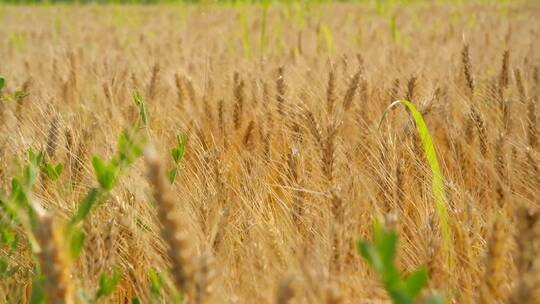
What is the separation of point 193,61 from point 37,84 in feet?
1.99

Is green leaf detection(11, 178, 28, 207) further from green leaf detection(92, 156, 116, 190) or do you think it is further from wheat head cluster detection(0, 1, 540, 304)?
green leaf detection(92, 156, 116, 190)

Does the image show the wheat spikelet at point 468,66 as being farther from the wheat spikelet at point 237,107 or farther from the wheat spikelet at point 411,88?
the wheat spikelet at point 237,107

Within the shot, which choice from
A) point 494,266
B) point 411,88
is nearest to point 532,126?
point 411,88

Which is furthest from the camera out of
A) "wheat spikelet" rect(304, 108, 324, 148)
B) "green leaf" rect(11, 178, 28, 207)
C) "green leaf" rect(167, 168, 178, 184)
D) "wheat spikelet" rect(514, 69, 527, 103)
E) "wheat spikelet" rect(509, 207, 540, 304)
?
"wheat spikelet" rect(514, 69, 527, 103)

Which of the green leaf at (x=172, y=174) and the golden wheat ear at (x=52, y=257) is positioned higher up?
the golden wheat ear at (x=52, y=257)

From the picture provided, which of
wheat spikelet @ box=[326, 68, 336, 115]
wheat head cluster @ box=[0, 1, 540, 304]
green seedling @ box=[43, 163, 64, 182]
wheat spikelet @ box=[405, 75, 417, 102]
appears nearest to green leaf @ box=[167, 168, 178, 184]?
Answer: wheat head cluster @ box=[0, 1, 540, 304]

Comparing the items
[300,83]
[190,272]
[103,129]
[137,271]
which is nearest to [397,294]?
[190,272]

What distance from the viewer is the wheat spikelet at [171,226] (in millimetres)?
406

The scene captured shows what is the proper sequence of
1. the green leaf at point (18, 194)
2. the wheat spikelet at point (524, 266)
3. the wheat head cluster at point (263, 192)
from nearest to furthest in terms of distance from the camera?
the wheat spikelet at point (524, 266) < the wheat head cluster at point (263, 192) < the green leaf at point (18, 194)

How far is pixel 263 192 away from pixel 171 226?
57 cm

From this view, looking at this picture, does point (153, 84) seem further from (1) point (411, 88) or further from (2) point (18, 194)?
(2) point (18, 194)

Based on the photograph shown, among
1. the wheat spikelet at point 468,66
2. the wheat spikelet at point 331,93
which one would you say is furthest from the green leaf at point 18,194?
the wheat spikelet at point 468,66

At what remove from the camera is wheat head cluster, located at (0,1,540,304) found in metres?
0.52

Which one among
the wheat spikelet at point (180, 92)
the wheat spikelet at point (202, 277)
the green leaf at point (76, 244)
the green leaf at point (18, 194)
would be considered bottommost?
the wheat spikelet at point (180, 92)
